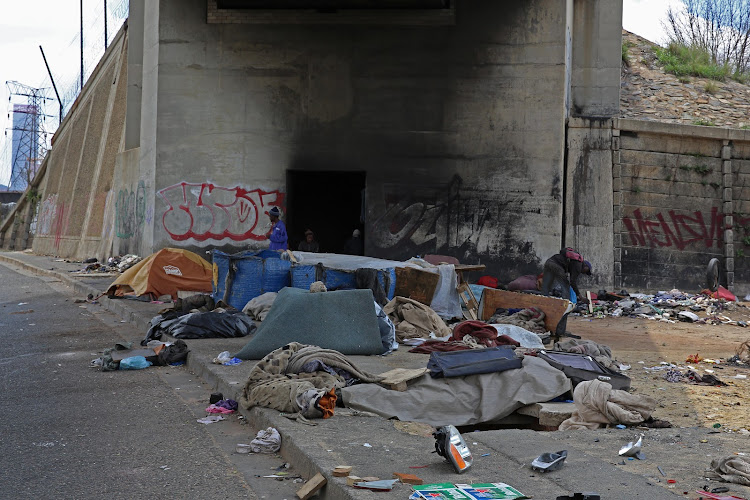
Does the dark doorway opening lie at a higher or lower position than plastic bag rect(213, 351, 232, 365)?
higher

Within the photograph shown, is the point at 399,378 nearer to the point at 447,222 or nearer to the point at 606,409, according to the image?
the point at 606,409

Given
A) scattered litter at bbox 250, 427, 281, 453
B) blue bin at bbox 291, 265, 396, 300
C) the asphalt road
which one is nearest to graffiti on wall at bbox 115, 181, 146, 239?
blue bin at bbox 291, 265, 396, 300

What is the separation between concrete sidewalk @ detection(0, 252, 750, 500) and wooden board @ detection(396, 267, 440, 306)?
5.68 metres

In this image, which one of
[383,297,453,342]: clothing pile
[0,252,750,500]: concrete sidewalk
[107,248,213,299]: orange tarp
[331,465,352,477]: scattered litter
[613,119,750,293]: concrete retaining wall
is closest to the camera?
[0,252,750,500]: concrete sidewalk

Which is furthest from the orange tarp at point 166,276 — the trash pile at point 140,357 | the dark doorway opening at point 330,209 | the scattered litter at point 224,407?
the scattered litter at point 224,407

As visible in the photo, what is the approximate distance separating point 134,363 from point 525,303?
5.57 meters

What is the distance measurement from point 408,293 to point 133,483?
7240 mm

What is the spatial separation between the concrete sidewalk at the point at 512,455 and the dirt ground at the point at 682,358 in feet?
3.26

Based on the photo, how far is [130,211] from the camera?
Answer: 20578 millimetres

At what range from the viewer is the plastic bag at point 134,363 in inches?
317

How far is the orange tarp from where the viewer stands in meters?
13.9

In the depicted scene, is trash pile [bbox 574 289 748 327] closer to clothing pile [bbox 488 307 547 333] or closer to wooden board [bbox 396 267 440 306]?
clothing pile [bbox 488 307 547 333]

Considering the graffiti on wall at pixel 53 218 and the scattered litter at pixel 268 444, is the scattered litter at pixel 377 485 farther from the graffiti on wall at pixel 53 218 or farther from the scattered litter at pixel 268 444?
the graffiti on wall at pixel 53 218

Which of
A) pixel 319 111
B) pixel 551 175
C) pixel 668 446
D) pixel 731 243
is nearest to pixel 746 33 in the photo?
pixel 731 243
